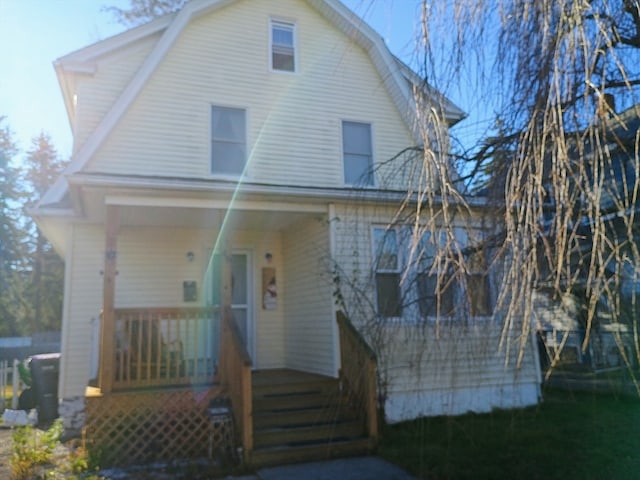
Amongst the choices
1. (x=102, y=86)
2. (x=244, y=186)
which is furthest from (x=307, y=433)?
(x=102, y=86)

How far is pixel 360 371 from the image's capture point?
6.31m

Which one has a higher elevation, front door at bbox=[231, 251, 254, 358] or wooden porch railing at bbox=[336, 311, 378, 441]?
front door at bbox=[231, 251, 254, 358]

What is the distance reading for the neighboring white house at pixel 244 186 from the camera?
7762 millimetres

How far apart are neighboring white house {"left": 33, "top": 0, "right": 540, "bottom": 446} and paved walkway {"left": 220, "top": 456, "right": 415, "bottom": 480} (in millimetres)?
1630

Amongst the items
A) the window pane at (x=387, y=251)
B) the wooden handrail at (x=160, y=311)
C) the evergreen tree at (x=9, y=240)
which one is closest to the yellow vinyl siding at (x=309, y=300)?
the wooden handrail at (x=160, y=311)

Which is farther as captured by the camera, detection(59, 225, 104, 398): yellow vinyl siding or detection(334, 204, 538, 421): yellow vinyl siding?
detection(59, 225, 104, 398): yellow vinyl siding

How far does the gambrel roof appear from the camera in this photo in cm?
849

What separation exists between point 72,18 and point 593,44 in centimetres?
662

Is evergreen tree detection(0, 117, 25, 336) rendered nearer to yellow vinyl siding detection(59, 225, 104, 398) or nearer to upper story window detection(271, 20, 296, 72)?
yellow vinyl siding detection(59, 225, 104, 398)

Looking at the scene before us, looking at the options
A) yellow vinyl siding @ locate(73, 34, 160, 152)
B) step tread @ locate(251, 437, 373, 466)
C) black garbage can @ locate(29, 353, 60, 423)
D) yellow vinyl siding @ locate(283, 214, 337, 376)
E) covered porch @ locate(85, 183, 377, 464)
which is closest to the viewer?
step tread @ locate(251, 437, 373, 466)

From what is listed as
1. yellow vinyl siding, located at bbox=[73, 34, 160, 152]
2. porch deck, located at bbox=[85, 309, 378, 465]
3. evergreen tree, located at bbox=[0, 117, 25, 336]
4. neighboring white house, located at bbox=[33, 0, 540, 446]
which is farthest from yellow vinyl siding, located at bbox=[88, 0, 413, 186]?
evergreen tree, located at bbox=[0, 117, 25, 336]

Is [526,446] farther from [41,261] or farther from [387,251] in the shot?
[41,261]

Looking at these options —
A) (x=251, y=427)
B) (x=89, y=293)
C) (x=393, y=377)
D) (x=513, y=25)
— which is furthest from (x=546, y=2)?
(x=89, y=293)

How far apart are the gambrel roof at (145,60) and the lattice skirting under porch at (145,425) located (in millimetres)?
3429
